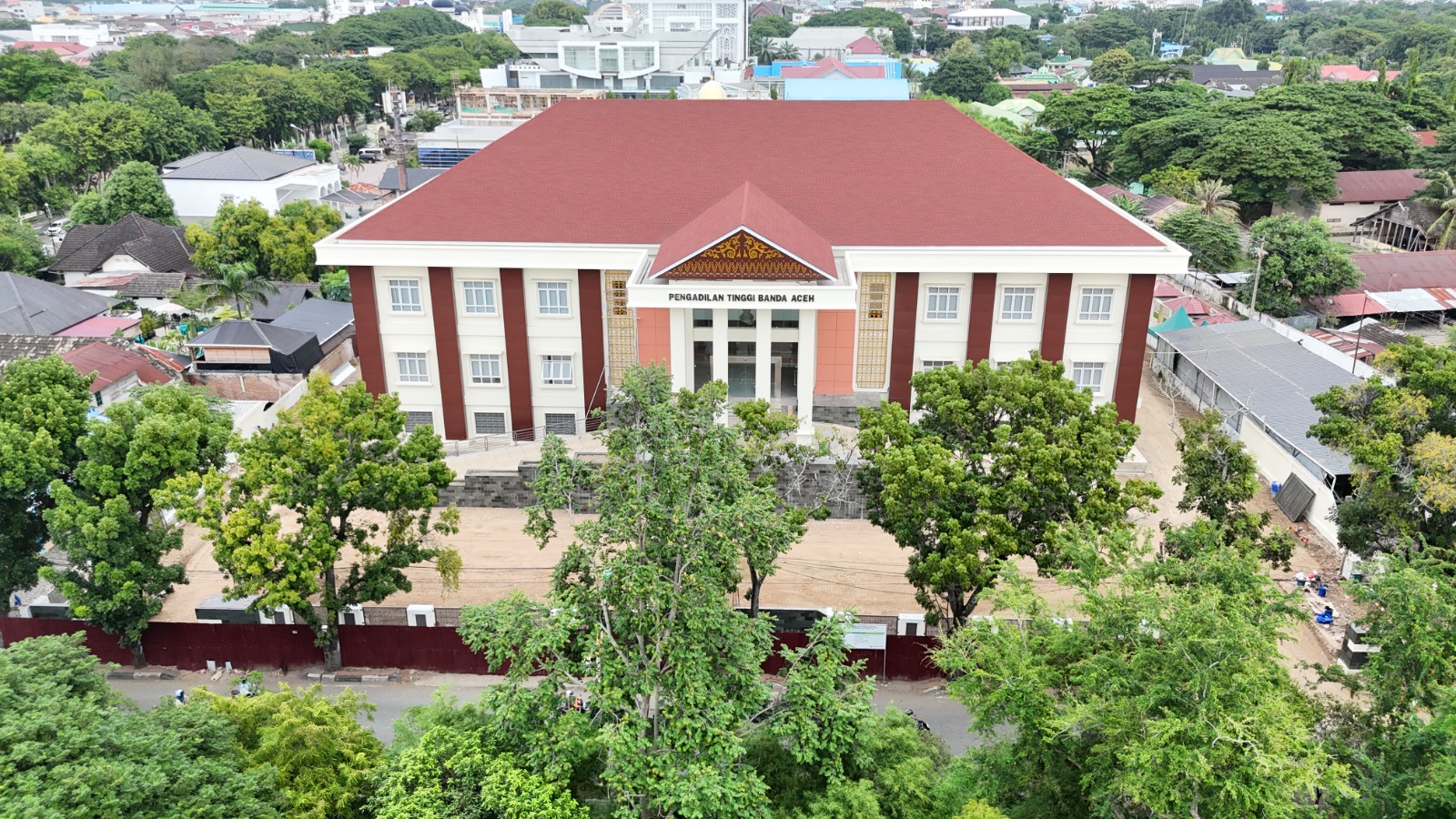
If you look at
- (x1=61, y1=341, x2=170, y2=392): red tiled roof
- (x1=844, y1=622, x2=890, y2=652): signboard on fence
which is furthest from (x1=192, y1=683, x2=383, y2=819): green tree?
(x1=61, y1=341, x2=170, y2=392): red tiled roof

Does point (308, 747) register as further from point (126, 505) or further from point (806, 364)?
point (806, 364)

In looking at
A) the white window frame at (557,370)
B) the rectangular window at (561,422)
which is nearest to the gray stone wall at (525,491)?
the rectangular window at (561,422)

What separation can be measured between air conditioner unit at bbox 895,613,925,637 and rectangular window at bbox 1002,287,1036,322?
1339 centimetres

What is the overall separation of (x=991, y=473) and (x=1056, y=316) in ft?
41.4

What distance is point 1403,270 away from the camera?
170ft

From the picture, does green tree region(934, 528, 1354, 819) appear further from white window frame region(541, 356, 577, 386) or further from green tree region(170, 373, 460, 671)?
white window frame region(541, 356, 577, 386)

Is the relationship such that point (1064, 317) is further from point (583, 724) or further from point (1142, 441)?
point (583, 724)

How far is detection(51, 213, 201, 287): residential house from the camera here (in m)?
54.4

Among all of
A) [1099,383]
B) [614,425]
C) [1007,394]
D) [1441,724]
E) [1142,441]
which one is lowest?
[1142,441]

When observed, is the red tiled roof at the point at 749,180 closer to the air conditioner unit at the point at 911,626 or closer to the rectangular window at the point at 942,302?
the rectangular window at the point at 942,302

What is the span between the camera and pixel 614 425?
16.1 metres

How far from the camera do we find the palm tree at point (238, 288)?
1786 inches

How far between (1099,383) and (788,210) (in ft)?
40.6

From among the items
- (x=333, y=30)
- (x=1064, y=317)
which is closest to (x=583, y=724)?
(x=1064, y=317)
